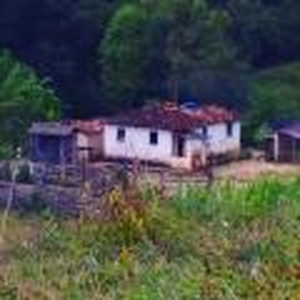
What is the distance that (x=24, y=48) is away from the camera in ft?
64.0

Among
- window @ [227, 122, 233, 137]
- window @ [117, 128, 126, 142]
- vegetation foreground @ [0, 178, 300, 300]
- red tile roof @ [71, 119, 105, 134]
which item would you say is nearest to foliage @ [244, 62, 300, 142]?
window @ [227, 122, 233, 137]

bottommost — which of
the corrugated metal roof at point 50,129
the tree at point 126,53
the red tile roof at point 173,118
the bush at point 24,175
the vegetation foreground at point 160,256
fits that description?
the bush at point 24,175

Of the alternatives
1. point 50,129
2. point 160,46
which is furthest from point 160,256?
point 160,46

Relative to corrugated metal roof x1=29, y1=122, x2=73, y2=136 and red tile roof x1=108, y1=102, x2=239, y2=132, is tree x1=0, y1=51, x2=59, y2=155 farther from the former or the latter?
red tile roof x1=108, y1=102, x2=239, y2=132

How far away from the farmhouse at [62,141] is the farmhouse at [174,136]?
0.22 metres

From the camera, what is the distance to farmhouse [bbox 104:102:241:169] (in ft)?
53.7

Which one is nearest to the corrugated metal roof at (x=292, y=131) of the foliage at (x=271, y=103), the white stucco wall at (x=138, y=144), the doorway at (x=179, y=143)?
the foliage at (x=271, y=103)

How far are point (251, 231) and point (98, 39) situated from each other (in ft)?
53.6

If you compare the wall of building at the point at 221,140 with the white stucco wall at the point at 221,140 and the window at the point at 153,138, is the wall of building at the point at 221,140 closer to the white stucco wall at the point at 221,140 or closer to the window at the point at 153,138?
the white stucco wall at the point at 221,140

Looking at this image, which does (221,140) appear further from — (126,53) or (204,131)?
(126,53)

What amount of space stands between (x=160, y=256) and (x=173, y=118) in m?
13.0

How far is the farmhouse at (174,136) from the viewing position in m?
16.4

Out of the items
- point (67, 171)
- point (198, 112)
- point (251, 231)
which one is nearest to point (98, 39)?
point (198, 112)

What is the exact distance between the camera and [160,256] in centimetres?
354
